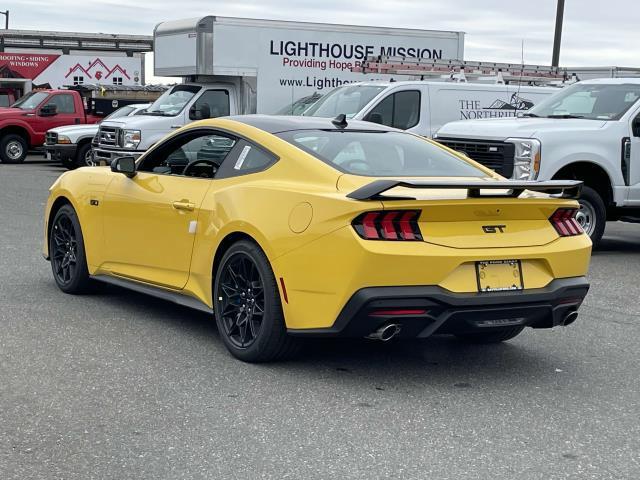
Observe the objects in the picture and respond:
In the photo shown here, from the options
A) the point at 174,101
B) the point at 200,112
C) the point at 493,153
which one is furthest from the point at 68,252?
the point at 174,101

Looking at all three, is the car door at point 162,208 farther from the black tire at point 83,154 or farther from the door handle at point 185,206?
the black tire at point 83,154

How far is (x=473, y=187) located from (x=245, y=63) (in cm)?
1540

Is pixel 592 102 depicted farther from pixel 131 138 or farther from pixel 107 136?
pixel 107 136

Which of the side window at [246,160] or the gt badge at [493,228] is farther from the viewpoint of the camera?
the side window at [246,160]

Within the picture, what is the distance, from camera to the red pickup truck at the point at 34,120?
27.0m

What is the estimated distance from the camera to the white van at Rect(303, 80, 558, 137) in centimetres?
1641

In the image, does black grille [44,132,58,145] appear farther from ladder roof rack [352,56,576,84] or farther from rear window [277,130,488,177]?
rear window [277,130,488,177]

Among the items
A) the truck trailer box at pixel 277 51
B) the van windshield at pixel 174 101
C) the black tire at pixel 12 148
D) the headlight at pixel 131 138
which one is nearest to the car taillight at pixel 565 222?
the headlight at pixel 131 138

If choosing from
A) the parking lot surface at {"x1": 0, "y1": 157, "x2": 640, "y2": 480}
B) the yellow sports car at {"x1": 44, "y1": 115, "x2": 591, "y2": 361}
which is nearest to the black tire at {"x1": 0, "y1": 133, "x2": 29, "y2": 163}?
the parking lot surface at {"x1": 0, "y1": 157, "x2": 640, "y2": 480}

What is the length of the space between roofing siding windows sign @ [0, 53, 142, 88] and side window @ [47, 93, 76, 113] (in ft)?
48.7

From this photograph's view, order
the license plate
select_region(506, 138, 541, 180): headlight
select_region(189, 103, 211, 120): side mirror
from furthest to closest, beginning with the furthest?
1. select_region(189, 103, 211, 120): side mirror
2. select_region(506, 138, 541, 180): headlight
3. the license plate

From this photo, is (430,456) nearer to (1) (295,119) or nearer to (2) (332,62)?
(1) (295,119)

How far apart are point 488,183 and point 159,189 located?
2503 millimetres

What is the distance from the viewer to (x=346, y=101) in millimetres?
16547
